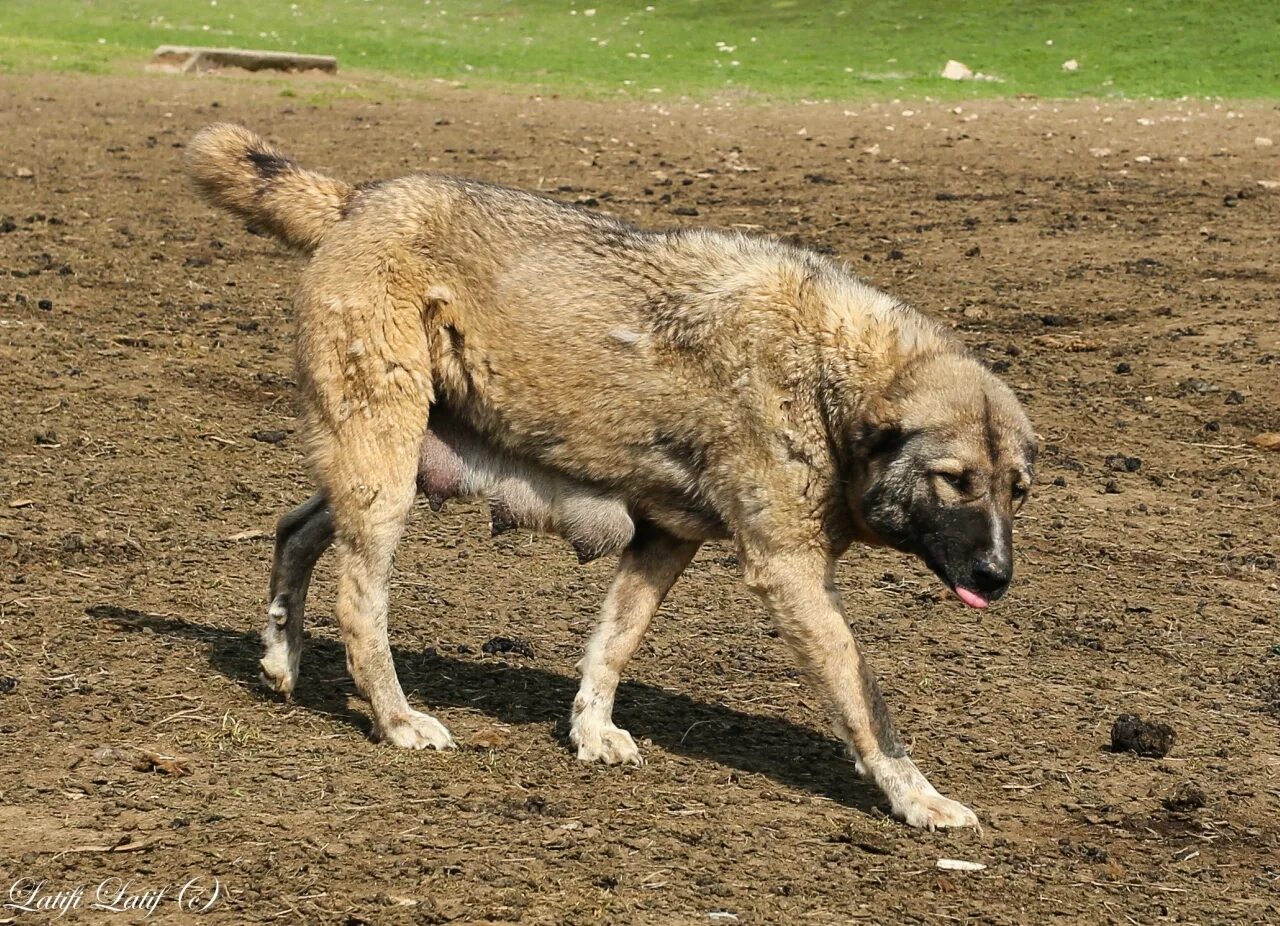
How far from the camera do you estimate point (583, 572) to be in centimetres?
742

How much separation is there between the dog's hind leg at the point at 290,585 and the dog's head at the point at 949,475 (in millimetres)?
1831

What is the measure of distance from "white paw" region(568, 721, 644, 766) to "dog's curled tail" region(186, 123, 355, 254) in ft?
6.07

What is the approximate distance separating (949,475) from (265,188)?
2519 mm

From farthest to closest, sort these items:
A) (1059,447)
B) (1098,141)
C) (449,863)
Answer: (1098,141) < (1059,447) < (449,863)

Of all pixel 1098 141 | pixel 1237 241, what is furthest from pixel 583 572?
pixel 1098 141

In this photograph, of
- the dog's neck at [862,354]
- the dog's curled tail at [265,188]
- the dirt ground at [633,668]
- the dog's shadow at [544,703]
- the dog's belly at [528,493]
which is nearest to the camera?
the dirt ground at [633,668]

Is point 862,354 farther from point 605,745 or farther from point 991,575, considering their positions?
point 605,745

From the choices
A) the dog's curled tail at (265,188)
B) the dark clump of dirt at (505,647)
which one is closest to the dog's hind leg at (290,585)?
the dark clump of dirt at (505,647)

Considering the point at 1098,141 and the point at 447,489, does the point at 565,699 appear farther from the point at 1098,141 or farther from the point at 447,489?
the point at 1098,141

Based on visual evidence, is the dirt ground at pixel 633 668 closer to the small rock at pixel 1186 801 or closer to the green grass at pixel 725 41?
the small rock at pixel 1186 801

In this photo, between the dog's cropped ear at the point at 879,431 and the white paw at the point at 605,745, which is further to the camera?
the white paw at the point at 605,745

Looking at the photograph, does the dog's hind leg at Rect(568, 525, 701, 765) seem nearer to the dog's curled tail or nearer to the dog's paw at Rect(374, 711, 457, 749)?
the dog's paw at Rect(374, 711, 457, 749)

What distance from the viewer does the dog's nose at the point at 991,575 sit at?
16.7 ft

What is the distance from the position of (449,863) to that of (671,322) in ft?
6.30
